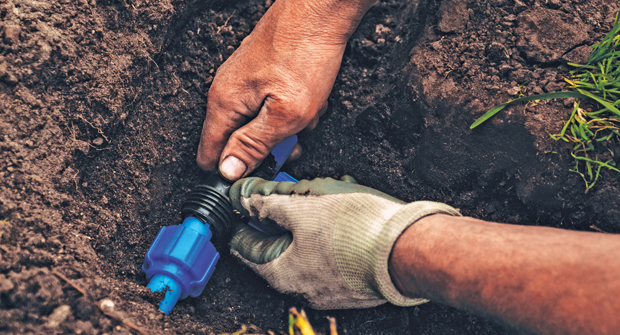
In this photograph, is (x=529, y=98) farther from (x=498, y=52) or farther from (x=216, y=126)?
(x=216, y=126)

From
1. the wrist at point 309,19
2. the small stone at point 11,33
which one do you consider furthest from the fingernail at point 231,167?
the small stone at point 11,33

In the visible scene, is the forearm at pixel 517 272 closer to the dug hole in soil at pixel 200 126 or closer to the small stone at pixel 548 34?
the dug hole in soil at pixel 200 126

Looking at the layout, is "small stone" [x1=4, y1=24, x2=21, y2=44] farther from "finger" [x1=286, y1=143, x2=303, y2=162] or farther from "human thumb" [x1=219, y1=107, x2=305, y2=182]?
"finger" [x1=286, y1=143, x2=303, y2=162]

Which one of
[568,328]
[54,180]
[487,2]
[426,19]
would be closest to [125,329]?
[54,180]

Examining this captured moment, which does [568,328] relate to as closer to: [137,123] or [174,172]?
[174,172]

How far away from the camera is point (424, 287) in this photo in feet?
3.04

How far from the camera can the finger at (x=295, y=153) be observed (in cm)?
151

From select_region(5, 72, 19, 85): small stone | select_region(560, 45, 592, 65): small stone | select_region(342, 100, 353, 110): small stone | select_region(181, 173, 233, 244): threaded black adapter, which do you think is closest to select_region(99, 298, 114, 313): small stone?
select_region(181, 173, 233, 244): threaded black adapter

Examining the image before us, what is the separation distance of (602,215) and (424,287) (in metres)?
0.76

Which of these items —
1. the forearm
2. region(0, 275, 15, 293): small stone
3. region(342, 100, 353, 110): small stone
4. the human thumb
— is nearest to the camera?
the forearm

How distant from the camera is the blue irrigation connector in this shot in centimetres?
112

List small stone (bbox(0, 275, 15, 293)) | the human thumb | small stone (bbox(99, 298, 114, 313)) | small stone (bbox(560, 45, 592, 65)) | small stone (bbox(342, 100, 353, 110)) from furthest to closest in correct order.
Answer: small stone (bbox(342, 100, 353, 110)), the human thumb, small stone (bbox(560, 45, 592, 65)), small stone (bbox(99, 298, 114, 313)), small stone (bbox(0, 275, 15, 293))

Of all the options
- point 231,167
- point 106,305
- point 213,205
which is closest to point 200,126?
point 231,167

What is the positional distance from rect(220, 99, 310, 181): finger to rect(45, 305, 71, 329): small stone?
64cm
